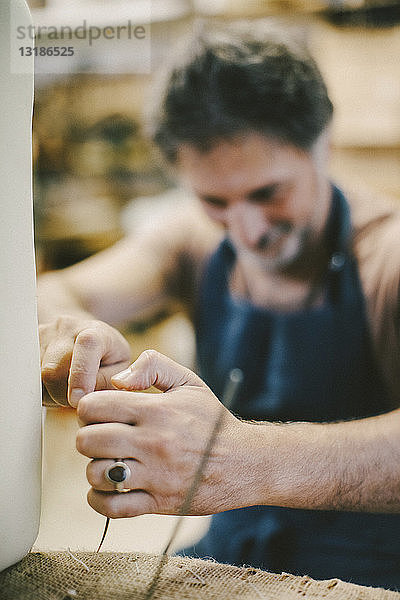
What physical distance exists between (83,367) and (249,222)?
0.38m

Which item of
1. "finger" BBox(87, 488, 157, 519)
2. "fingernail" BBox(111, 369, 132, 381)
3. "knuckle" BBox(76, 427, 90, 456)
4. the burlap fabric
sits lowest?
the burlap fabric

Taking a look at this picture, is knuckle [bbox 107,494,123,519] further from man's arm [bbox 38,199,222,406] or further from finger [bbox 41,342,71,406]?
man's arm [bbox 38,199,222,406]

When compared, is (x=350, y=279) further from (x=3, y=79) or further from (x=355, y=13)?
(x=355, y=13)

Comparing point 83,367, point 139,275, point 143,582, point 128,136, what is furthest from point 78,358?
point 128,136

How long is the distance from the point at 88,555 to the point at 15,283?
16 cm

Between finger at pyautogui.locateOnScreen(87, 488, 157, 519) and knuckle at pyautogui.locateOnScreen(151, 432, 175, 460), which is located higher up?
knuckle at pyautogui.locateOnScreen(151, 432, 175, 460)

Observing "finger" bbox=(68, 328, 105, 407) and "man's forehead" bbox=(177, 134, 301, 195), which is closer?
"finger" bbox=(68, 328, 105, 407)

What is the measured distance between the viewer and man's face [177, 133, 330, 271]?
2.02 ft

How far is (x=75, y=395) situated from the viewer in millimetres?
299

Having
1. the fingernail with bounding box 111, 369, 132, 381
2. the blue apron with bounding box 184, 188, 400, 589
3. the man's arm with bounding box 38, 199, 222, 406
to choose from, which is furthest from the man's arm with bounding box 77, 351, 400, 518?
the man's arm with bounding box 38, 199, 222, 406

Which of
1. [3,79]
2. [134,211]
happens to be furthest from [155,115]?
[134,211]

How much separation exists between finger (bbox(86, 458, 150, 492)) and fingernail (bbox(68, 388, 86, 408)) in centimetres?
4

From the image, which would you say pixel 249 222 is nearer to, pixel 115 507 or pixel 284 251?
pixel 284 251

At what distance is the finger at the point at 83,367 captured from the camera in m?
0.30
